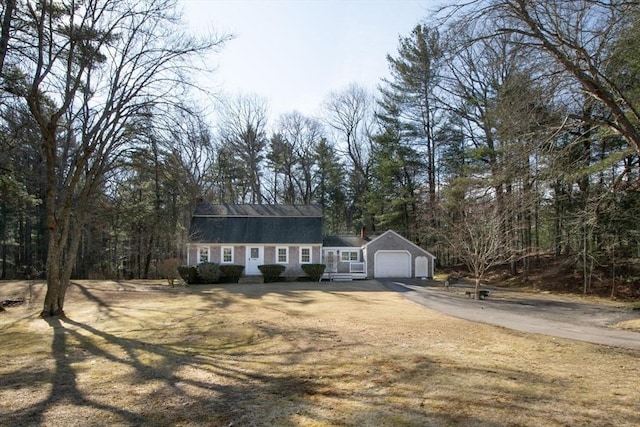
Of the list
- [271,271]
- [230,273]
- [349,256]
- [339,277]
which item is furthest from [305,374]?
[349,256]

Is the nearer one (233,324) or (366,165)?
(233,324)

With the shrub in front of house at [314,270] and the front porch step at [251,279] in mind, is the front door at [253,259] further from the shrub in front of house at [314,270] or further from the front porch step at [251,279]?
the shrub in front of house at [314,270]

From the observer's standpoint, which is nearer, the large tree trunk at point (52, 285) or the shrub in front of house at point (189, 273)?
the large tree trunk at point (52, 285)

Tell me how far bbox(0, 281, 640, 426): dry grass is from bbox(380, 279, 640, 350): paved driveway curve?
4.25 feet

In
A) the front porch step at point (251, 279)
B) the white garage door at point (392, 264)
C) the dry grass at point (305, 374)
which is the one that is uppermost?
the white garage door at point (392, 264)

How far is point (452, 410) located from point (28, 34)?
43.6ft

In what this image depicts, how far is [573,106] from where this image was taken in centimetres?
1280

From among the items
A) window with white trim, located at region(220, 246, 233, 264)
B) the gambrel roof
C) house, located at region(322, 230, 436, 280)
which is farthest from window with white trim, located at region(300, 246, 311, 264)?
window with white trim, located at region(220, 246, 233, 264)

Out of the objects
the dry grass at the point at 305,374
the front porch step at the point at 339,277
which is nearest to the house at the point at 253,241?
the front porch step at the point at 339,277

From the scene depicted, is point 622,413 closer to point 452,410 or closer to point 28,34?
point 452,410

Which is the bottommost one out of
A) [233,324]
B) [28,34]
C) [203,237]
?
[233,324]

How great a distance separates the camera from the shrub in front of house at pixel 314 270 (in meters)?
30.4

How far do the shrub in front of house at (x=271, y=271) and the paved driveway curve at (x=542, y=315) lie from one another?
10923 millimetres

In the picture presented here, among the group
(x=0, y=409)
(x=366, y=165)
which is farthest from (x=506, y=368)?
(x=366, y=165)
